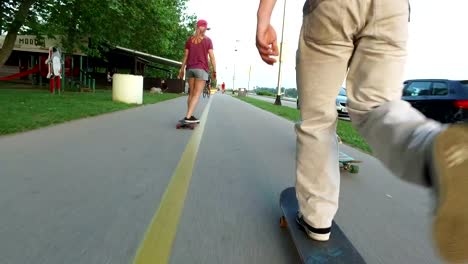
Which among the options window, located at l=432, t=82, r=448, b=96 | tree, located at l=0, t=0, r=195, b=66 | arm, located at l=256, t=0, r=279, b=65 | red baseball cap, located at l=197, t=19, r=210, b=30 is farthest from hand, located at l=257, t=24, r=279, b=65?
tree, located at l=0, t=0, r=195, b=66

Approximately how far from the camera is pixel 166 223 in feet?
7.89

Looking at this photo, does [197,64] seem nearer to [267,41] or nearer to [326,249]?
[267,41]

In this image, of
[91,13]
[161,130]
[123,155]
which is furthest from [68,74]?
[123,155]

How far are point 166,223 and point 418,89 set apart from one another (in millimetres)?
11475

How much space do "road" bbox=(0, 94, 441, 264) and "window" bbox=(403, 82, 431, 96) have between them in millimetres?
7593

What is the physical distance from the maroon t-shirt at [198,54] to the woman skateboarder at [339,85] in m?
5.69

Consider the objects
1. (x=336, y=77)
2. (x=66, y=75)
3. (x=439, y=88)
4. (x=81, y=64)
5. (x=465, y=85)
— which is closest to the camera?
(x=336, y=77)

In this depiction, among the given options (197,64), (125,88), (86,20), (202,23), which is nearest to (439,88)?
(202,23)

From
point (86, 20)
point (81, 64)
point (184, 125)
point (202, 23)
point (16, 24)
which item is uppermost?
point (86, 20)

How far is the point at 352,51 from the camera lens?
187cm

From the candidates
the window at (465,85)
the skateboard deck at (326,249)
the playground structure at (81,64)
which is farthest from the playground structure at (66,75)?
the skateboard deck at (326,249)

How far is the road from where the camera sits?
2.03 metres

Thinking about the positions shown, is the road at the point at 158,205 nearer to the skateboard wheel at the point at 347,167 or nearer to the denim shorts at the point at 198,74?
the skateboard wheel at the point at 347,167

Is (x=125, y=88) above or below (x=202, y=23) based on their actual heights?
below
